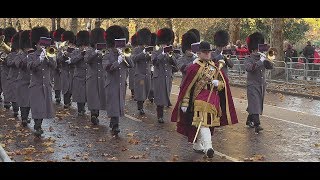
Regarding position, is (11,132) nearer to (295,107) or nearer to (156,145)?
(156,145)

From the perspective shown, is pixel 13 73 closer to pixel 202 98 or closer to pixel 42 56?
pixel 42 56

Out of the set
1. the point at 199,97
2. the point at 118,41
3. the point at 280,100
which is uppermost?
the point at 118,41

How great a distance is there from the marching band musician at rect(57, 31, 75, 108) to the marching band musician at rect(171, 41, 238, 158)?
23.6 feet

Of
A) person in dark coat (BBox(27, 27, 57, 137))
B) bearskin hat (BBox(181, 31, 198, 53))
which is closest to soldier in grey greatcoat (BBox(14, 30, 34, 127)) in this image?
person in dark coat (BBox(27, 27, 57, 137))

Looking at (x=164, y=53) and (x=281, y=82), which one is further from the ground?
(x=164, y=53)

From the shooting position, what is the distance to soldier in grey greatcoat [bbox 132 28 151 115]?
1638cm

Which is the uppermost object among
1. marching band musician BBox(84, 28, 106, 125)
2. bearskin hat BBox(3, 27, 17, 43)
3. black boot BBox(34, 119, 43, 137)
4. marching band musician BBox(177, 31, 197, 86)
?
bearskin hat BBox(3, 27, 17, 43)

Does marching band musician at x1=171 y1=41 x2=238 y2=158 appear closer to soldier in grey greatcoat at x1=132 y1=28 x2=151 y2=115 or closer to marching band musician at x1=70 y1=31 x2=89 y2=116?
marching band musician at x1=70 y1=31 x2=89 y2=116

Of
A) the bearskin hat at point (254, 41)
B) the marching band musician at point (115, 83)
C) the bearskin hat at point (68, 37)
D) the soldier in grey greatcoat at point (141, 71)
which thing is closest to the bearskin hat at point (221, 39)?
the bearskin hat at point (254, 41)

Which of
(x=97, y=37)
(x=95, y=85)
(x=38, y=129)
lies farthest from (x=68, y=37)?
(x=38, y=129)

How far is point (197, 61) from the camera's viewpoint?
1051 centimetres

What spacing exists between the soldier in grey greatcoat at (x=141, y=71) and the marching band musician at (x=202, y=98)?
5749 millimetres

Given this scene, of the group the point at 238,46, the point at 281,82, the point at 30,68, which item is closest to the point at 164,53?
the point at 30,68
